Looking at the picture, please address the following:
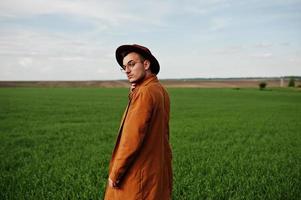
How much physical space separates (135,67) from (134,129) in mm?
596

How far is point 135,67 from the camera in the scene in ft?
11.0

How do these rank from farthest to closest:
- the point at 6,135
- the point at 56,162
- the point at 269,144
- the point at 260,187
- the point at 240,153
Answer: the point at 6,135
the point at 269,144
the point at 240,153
the point at 56,162
the point at 260,187

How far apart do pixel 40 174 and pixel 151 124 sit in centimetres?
555

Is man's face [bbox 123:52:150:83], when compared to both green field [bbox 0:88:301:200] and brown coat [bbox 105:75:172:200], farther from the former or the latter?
green field [bbox 0:88:301:200]

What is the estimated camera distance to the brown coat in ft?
10.3

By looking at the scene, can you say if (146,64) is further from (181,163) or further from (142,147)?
(181,163)

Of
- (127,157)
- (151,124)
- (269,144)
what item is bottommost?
(269,144)

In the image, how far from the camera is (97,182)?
7.42 metres

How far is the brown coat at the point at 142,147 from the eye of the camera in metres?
3.14

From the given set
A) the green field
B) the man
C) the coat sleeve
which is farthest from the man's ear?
the green field

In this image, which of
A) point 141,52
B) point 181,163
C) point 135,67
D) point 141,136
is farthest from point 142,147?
point 181,163

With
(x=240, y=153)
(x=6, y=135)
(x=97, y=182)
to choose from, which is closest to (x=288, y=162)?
(x=240, y=153)

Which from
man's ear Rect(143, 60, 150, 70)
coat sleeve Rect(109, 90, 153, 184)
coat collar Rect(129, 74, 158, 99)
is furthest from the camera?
man's ear Rect(143, 60, 150, 70)

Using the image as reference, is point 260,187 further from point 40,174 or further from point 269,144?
point 269,144
